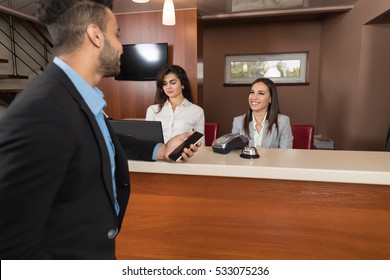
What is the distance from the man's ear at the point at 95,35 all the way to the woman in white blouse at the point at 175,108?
1677 mm

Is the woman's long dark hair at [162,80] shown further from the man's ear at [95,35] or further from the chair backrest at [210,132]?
the man's ear at [95,35]

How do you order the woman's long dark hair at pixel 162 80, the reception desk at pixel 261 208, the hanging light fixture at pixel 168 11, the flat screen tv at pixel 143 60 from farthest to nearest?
the flat screen tv at pixel 143 60 < the hanging light fixture at pixel 168 11 < the woman's long dark hair at pixel 162 80 < the reception desk at pixel 261 208

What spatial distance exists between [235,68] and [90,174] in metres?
4.91

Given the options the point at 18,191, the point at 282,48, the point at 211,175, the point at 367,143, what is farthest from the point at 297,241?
the point at 282,48

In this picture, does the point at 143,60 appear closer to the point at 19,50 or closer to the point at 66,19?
the point at 19,50

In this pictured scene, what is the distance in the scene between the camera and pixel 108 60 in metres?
0.77

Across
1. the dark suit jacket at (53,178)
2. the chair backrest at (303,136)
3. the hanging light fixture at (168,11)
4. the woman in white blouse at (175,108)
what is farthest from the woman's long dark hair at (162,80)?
the dark suit jacket at (53,178)

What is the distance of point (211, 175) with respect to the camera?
1256 mm

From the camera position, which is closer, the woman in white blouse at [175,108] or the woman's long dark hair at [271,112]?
the woman's long dark hair at [271,112]

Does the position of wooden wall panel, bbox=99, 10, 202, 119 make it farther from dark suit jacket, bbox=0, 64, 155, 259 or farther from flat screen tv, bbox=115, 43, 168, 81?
dark suit jacket, bbox=0, 64, 155, 259

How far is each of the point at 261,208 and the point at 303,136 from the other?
121 centimetres

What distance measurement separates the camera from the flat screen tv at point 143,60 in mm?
4016

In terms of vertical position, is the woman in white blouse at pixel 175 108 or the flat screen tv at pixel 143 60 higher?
the flat screen tv at pixel 143 60
